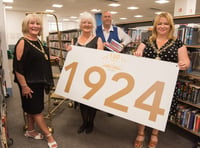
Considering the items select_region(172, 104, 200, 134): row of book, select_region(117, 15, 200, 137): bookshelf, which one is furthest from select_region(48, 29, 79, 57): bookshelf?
select_region(172, 104, 200, 134): row of book

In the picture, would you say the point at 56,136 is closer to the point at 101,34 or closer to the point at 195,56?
the point at 101,34

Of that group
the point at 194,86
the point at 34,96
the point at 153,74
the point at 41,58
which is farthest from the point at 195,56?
the point at 34,96

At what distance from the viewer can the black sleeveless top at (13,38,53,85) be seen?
152cm

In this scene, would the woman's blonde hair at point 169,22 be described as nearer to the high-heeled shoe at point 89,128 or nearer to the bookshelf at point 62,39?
the high-heeled shoe at point 89,128

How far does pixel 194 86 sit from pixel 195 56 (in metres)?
0.34

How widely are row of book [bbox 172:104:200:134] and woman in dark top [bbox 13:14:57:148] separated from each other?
1531 mm

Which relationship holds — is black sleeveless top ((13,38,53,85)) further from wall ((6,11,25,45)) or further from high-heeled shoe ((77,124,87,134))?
wall ((6,11,25,45))

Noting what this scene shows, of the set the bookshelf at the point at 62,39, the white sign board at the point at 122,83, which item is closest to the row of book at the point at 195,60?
the white sign board at the point at 122,83

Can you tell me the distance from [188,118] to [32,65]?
5.83ft

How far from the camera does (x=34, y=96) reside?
1669 mm

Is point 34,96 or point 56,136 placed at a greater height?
point 34,96

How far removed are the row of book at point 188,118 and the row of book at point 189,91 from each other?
11cm

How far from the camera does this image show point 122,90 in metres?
1.50

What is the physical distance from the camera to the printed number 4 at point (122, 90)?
1.38 metres
